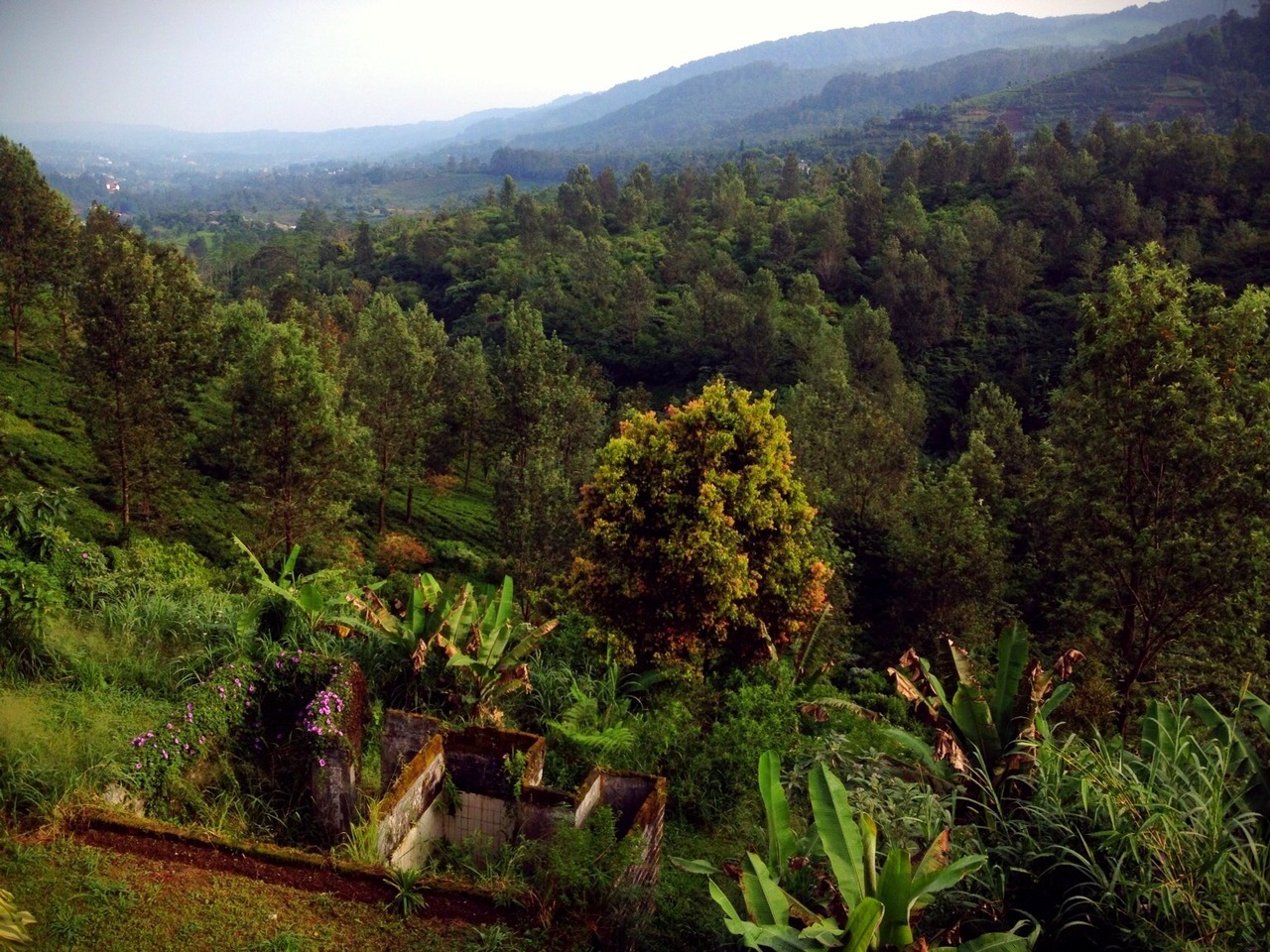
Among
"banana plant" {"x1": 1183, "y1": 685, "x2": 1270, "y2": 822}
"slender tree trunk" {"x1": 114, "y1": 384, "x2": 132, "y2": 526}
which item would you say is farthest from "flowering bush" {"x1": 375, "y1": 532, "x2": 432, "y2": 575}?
"banana plant" {"x1": 1183, "y1": 685, "x2": 1270, "y2": 822}

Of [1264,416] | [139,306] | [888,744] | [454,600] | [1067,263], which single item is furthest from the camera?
[1067,263]

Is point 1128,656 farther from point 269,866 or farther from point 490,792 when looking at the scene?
point 269,866

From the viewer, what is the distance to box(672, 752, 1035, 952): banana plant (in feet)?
12.1

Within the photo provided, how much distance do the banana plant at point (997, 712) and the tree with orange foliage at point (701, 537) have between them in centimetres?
397

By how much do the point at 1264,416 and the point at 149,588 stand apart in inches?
574

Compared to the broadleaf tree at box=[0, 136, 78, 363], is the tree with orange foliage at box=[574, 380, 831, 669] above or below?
below

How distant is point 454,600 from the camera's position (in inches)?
322

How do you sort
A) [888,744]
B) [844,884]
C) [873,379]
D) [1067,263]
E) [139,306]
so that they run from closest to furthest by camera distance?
[844,884] → [888,744] → [139,306] → [873,379] → [1067,263]

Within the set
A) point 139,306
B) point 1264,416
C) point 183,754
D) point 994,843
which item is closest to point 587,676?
point 183,754

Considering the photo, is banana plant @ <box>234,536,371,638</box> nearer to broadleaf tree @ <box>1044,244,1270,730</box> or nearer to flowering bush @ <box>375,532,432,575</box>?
broadleaf tree @ <box>1044,244,1270,730</box>

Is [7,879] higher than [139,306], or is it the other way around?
[139,306]

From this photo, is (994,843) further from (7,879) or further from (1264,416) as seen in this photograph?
(1264,416)

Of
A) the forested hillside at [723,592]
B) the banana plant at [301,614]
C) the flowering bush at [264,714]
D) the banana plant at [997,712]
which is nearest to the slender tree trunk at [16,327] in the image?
the forested hillside at [723,592]

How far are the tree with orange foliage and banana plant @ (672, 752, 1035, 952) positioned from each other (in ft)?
18.5
